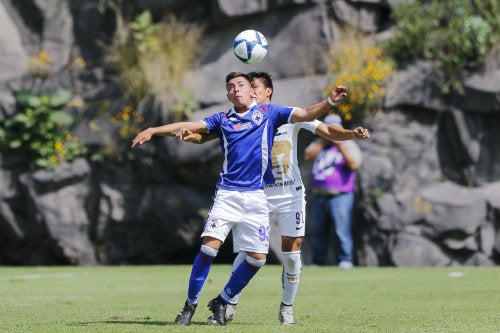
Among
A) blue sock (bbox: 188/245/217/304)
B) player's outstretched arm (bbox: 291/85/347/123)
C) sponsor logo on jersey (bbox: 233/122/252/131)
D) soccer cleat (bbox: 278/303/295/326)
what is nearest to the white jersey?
player's outstretched arm (bbox: 291/85/347/123)

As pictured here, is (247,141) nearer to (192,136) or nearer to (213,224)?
(192,136)

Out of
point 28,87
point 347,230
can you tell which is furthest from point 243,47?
point 28,87

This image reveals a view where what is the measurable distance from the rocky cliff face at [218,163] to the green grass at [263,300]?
2767mm

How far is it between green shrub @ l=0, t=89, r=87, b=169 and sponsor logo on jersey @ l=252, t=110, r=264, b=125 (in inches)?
472

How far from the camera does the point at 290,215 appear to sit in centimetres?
845

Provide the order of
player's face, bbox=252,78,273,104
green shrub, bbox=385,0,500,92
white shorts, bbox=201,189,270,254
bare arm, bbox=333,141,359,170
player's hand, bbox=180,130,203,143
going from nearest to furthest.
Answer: white shorts, bbox=201,189,270,254
player's hand, bbox=180,130,203,143
player's face, bbox=252,78,273,104
bare arm, bbox=333,141,359,170
green shrub, bbox=385,0,500,92

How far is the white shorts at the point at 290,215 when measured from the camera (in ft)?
27.4

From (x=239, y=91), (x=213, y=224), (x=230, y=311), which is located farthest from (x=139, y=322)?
(x=239, y=91)

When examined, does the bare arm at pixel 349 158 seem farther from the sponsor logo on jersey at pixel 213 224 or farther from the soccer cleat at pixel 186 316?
the soccer cleat at pixel 186 316

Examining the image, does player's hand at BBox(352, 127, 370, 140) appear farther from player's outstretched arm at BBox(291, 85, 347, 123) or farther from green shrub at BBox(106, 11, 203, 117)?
green shrub at BBox(106, 11, 203, 117)

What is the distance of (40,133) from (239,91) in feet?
39.9

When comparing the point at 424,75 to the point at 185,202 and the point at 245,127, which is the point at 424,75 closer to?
the point at 185,202

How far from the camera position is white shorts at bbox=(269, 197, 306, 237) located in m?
8.34

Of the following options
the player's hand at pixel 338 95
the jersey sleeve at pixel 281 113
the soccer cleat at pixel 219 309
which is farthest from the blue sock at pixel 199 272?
the player's hand at pixel 338 95
